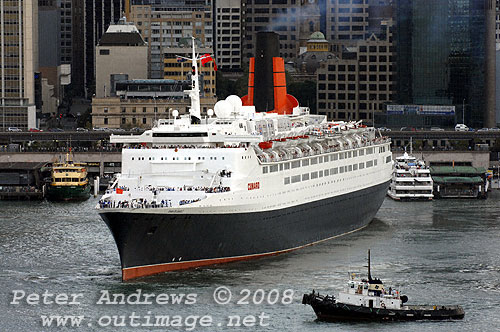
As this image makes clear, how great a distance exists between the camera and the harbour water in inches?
2675

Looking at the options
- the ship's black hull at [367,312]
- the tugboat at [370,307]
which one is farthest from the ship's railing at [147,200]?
the ship's black hull at [367,312]

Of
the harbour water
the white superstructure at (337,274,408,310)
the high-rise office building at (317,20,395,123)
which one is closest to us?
the white superstructure at (337,274,408,310)

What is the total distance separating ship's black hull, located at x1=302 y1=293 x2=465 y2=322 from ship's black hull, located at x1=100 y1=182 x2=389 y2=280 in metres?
11.4

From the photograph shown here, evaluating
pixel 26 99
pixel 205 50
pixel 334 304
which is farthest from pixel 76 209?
pixel 205 50

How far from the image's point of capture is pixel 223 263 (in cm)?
8006

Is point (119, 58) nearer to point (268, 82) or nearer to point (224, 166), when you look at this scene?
point (268, 82)

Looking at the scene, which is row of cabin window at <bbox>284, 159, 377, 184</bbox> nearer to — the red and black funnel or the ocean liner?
the ocean liner

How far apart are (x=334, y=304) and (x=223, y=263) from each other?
13604 millimetres

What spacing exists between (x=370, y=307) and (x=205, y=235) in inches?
530

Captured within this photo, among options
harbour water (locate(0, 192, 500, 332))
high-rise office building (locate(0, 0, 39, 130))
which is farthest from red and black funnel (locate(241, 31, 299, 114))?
high-rise office building (locate(0, 0, 39, 130))

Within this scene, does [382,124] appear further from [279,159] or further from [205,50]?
[279,159]

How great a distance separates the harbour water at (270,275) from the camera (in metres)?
67.9

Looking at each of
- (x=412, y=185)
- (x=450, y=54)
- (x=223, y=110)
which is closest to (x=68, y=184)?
(x=412, y=185)

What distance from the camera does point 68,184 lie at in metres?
Answer: 118
